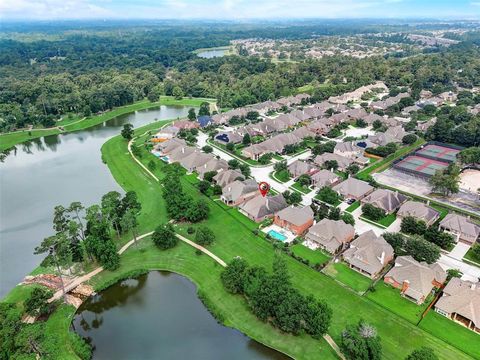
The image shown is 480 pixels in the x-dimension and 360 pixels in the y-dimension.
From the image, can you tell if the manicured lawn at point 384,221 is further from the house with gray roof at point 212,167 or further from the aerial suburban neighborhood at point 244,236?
the house with gray roof at point 212,167

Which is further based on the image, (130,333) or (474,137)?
(474,137)

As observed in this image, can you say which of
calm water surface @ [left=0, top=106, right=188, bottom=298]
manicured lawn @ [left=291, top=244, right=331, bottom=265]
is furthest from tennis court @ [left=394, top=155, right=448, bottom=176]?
calm water surface @ [left=0, top=106, right=188, bottom=298]

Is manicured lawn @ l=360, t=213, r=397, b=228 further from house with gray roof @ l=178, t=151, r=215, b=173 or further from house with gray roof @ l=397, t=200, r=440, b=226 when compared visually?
house with gray roof @ l=178, t=151, r=215, b=173

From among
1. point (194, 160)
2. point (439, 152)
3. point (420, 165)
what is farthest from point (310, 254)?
point (439, 152)

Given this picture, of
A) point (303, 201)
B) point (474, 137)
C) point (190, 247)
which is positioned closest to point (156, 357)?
point (190, 247)

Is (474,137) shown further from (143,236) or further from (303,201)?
(143,236)

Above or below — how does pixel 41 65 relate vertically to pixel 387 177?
above

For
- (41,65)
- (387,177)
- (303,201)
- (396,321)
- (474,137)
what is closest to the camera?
(396,321)

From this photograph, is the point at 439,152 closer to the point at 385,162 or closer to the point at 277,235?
the point at 385,162
